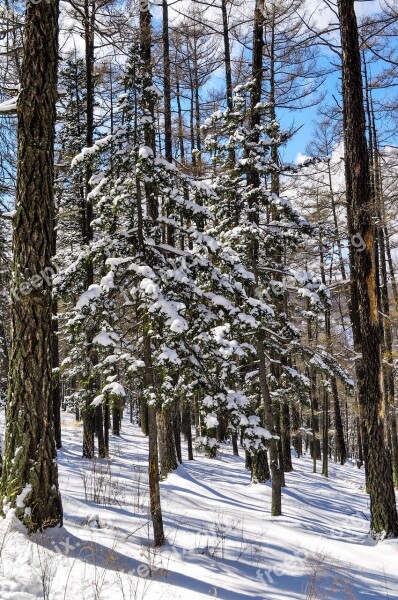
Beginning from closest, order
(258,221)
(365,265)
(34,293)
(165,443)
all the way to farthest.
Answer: (34,293) < (365,265) < (258,221) < (165,443)

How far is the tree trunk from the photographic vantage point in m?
5.09

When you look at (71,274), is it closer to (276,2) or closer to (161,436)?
(161,436)

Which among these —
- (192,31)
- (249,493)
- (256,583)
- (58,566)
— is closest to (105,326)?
(58,566)

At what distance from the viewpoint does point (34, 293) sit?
527 cm

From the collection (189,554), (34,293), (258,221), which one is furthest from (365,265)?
(34,293)

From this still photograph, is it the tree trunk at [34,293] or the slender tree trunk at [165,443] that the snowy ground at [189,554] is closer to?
the tree trunk at [34,293]

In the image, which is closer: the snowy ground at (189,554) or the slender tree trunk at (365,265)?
the snowy ground at (189,554)

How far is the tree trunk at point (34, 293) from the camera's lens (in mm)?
5094

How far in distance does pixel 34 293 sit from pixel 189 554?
3901 mm

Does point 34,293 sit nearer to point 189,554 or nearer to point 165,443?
point 189,554

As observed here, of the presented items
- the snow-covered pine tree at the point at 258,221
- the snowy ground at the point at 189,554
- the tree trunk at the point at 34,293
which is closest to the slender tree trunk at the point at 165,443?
the snowy ground at the point at 189,554

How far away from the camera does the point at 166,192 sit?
633 centimetres

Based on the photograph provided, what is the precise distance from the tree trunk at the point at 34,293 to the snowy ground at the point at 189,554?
0.53m

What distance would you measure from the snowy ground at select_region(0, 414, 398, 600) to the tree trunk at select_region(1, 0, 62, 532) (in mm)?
534
